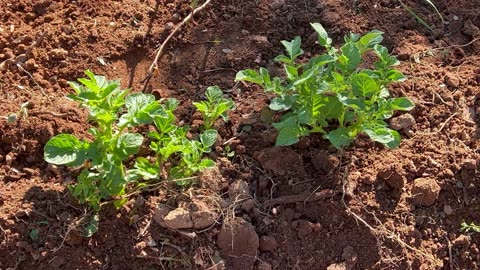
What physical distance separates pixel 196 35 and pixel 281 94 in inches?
25.0

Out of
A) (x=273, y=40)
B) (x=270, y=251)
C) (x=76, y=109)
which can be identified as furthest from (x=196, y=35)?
(x=270, y=251)

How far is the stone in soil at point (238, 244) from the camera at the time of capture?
7.82ft

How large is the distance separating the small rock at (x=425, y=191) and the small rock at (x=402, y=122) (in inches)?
9.0

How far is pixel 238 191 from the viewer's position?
2.45 metres

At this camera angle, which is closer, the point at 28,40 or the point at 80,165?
the point at 80,165

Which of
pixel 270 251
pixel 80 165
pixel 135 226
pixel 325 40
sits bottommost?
pixel 270 251

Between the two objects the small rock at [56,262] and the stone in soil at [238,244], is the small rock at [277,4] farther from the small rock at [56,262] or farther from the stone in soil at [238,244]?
the small rock at [56,262]

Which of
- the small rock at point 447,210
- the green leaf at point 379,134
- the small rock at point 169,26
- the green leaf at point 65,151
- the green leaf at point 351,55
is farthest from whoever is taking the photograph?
the small rock at point 169,26

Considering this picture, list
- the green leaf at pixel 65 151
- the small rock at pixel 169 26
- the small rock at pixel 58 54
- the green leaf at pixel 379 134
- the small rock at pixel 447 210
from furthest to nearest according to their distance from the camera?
1. the small rock at pixel 169 26
2. the small rock at pixel 58 54
3. the small rock at pixel 447 210
4. the green leaf at pixel 379 134
5. the green leaf at pixel 65 151

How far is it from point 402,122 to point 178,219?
0.96 metres

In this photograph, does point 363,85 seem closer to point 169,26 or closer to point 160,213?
point 160,213

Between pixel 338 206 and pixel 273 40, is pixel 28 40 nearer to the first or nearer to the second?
pixel 273 40

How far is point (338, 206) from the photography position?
246 centimetres

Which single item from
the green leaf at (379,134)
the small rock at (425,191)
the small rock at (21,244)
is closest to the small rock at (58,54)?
the small rock at (21,244)
